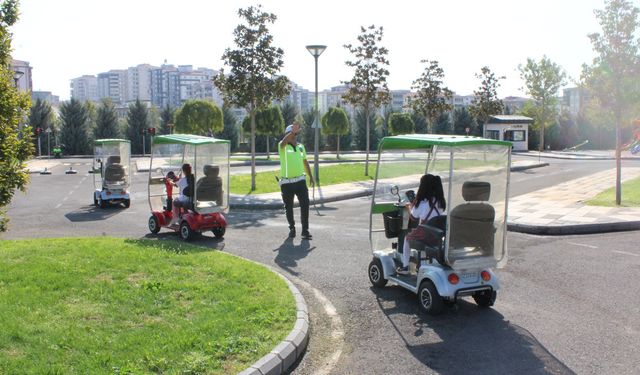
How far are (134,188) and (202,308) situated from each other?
17.9m

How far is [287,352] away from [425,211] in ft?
8.56

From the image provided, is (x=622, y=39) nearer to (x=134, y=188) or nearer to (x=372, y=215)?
(x=372, y=215)

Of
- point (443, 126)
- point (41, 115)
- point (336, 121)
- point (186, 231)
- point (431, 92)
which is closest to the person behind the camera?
point (186, 231)

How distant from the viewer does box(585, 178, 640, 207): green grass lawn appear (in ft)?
49.1

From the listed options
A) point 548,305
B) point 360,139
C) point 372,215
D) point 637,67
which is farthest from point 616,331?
point 360,139

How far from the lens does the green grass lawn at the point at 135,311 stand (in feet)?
15.3

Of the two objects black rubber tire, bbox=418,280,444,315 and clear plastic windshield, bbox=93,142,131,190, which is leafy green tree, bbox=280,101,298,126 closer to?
clear plastic windshield, bbox=93,142,131,190

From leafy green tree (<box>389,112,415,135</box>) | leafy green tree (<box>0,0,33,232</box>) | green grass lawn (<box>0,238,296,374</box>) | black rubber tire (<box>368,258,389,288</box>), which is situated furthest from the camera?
leafy green tree (<box>389,112,415,135</box>)

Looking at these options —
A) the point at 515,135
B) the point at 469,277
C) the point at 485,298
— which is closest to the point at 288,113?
the point at 515,135

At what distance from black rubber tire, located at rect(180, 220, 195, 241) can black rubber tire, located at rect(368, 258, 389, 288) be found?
442 cm

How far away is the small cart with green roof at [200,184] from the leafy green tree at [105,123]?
5247 cm

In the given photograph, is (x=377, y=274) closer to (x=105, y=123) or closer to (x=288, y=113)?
(x=288, y=113)

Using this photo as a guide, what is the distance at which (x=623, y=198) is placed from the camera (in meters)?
15.8

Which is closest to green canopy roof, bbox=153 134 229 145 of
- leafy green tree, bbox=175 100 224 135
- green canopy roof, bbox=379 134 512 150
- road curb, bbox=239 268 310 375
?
green canopy roof, bbox=379 134 512 150
